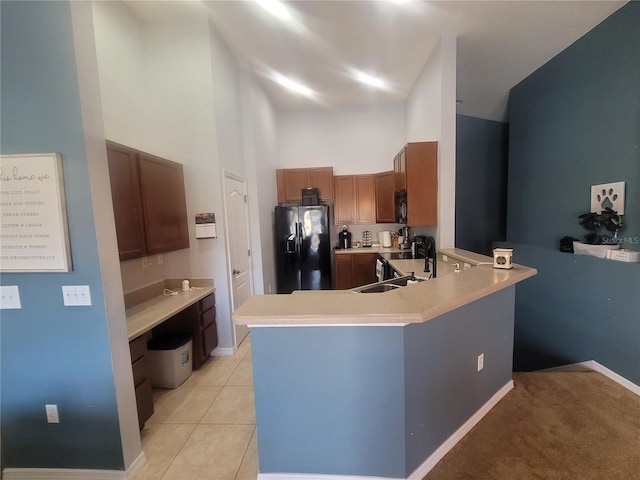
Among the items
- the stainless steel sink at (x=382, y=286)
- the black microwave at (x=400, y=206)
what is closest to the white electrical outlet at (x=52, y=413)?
the stainless steel sink at (x=382, y=286)

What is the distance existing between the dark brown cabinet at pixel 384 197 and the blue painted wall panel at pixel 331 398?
3.41 meters

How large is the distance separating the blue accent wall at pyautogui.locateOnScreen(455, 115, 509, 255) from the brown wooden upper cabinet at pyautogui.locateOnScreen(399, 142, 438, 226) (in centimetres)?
198

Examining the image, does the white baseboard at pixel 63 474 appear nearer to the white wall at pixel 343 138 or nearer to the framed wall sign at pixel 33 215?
the framed wall sign at pixel 33 215

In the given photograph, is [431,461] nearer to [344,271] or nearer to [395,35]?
[344,271]

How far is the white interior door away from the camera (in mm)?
3006

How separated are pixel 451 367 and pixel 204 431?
1.76m

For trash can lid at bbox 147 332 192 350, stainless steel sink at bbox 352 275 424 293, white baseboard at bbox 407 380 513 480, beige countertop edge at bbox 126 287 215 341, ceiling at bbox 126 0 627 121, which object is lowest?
white baseboard at bbox 407 380 513 480

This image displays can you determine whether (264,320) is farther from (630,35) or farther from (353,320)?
(630,35)

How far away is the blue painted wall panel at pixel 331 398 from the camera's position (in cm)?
128

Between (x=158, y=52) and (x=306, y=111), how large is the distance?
107 inches

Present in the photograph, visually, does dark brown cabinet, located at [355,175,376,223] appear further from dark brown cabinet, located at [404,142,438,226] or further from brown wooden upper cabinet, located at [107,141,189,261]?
brown wooden upper cabinet, located at [107,141,189,261]

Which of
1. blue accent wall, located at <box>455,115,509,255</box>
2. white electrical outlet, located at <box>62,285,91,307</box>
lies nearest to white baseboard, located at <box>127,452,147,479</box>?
white electrical outlet, located at <box>62,285,91,307</box>

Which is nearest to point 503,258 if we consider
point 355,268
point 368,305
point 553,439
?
point 553,439

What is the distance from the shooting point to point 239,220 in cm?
333
